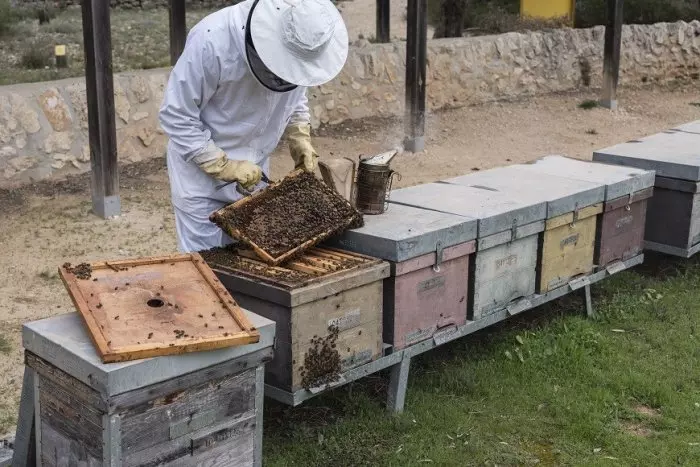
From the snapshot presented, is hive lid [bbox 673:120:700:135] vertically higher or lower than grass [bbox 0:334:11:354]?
higher

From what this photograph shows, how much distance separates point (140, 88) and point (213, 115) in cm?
378

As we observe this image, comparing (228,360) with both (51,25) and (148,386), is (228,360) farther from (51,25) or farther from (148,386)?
(51,25)

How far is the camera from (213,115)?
3332mm

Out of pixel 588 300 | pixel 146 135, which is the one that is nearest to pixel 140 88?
pixel 146 135

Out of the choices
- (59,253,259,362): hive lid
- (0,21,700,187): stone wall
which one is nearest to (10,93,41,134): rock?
(0,21,700,187): stone wall

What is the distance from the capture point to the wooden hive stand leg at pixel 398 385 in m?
3.36

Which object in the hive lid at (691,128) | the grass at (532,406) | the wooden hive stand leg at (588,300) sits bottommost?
the grass at (532,406)

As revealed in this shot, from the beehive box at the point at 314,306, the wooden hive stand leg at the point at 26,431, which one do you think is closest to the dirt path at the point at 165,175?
the wooden hive stand leg at the point at 26,431

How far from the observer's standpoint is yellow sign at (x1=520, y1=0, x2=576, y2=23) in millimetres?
13859

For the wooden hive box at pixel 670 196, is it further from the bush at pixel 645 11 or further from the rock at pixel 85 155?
the bush at pixel 645 11

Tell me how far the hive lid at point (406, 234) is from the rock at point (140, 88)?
3.92m

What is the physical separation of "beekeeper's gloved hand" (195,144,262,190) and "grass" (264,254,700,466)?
0.94m

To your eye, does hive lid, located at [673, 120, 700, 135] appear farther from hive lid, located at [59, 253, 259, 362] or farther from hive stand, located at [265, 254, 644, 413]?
hive lid, located at [59, 253, 259, 362]

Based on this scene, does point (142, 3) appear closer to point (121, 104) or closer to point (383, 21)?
point (383, 21)
